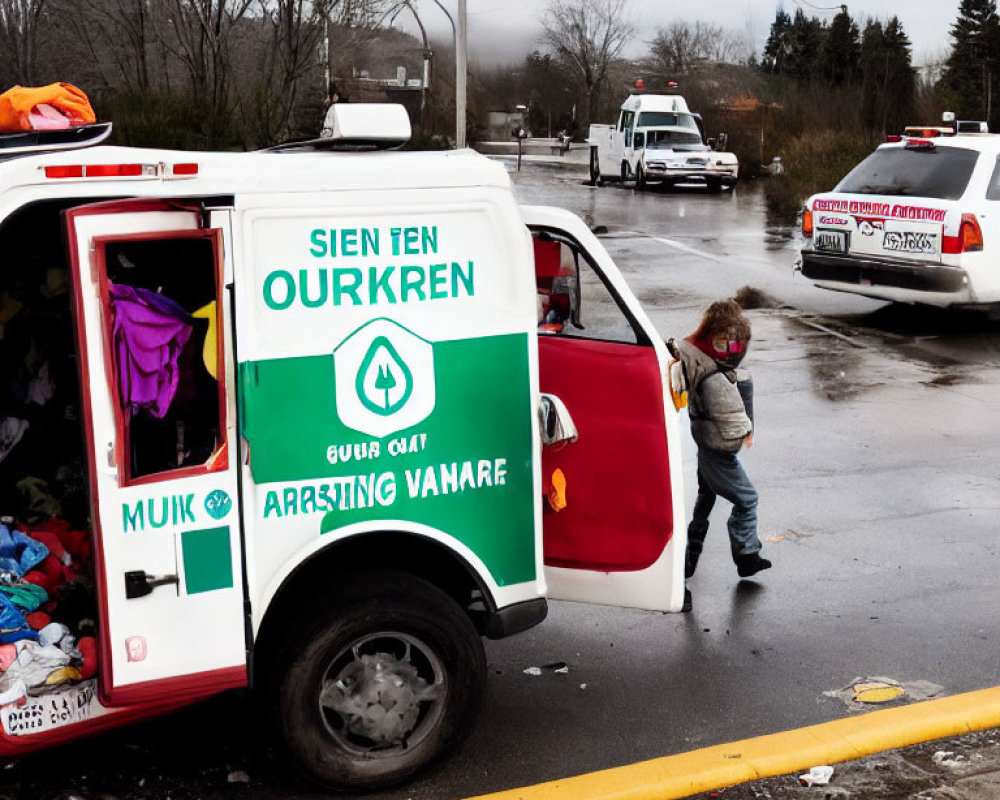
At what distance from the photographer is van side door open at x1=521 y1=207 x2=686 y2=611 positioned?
4891mm

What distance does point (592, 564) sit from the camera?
195 inches

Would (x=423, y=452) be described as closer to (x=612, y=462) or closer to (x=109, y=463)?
(x=612, y=462)

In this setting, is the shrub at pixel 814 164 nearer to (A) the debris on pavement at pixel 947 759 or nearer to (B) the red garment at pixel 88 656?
(A) the debris on pavement at pixel 947 759

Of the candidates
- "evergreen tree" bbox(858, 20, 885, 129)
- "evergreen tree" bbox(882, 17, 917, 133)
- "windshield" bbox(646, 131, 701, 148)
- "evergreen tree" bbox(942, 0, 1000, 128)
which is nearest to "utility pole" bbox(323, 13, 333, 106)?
"windshield" bbox(646, 131, 701, 148)

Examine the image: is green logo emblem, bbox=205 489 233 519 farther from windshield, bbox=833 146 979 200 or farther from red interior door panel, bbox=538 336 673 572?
windshield, bbox=833 146 979 200

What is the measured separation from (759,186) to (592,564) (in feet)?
107

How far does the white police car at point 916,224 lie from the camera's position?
12109 mm

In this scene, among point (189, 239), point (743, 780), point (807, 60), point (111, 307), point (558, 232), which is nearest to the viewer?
point (111, 307)

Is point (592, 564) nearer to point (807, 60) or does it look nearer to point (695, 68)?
point (807, 60)

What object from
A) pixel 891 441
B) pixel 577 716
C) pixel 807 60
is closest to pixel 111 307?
pixel 577 716

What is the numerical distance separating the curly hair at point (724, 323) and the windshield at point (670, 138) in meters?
28.1

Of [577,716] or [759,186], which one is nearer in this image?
[577,716]

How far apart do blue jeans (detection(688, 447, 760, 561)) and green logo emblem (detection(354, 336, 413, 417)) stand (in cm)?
248

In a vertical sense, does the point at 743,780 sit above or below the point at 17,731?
below
